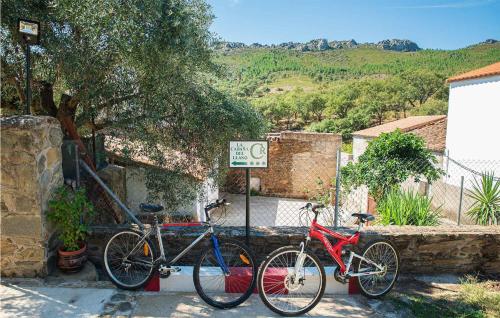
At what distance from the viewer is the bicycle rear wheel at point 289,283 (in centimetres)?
336

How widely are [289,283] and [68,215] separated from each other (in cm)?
246

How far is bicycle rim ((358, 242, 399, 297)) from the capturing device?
3.73m

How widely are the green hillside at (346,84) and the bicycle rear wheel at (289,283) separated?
15.8m

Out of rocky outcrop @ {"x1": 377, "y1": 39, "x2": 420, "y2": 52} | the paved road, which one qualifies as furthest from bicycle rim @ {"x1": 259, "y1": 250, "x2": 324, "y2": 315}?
rocky outcrop @ {"x1": 377, "y1": 39, "x2": 420, "y2": 52}

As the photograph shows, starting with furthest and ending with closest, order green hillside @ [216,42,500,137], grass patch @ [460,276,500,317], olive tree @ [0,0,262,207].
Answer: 1. green hillside @ [216,42,500,137]
2. olive tree @ [0,0,262,207]
3. grass patch @ [460,276,500,317]

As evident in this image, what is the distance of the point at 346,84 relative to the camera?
1928 inches

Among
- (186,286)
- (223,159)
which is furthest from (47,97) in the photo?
(186,286)

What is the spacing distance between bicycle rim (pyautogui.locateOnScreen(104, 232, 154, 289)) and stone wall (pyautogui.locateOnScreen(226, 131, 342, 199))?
14.5 m

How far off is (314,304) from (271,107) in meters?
34.2

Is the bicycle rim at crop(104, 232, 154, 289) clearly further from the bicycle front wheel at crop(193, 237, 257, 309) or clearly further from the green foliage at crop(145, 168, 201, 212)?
the green foliage at crop(145, 168, 201, 212)

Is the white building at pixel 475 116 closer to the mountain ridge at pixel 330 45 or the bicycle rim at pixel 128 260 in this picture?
the bicycle rim at pixel 128 260

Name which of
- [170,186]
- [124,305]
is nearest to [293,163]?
[170,186]

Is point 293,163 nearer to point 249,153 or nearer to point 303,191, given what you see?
point 303,191

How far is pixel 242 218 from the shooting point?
43.2 ft
